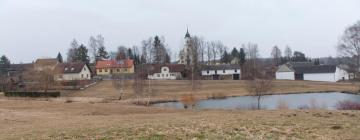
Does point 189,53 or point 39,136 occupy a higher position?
point 189,53

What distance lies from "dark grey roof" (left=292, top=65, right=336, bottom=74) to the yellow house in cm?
4311

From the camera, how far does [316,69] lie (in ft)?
368

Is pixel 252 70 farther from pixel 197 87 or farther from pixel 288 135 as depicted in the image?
pixel 288 135

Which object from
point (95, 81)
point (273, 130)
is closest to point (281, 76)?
point (95, 81)

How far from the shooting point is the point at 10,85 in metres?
81.6

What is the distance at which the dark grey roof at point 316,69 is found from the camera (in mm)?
110062

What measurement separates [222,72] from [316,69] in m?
23.6

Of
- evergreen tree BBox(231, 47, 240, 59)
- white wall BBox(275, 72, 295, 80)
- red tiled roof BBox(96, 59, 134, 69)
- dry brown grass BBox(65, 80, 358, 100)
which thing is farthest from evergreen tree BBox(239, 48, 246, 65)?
dry brown grass BBox(65, 80, 358, 100)

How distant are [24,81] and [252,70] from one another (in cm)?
5304

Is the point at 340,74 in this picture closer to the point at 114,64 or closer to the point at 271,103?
the point at 114,64

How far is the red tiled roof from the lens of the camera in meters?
117

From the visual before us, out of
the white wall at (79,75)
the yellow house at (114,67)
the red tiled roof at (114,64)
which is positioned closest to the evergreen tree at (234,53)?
the yellow house at (114,67)

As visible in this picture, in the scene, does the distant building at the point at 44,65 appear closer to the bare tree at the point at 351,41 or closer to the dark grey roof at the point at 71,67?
the dark grey roof at the point at 71,67

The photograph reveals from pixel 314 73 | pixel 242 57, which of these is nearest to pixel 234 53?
pixel 242 57
